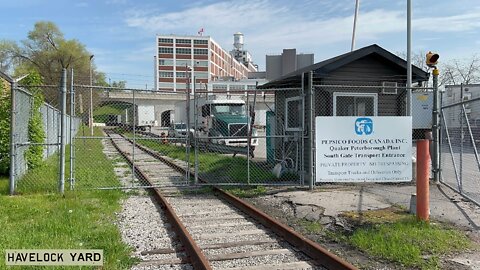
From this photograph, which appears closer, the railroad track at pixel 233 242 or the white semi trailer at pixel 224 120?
the railroad track at pixel 233 242

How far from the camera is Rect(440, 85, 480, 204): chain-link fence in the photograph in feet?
31.0

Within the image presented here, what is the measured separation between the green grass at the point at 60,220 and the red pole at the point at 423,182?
465cm

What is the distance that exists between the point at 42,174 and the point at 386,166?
9365 millimetres

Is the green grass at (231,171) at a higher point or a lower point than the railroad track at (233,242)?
higher

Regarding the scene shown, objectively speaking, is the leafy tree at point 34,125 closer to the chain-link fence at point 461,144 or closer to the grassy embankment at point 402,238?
the grassy embankment at point 402,238

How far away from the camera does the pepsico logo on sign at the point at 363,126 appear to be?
32.6ft

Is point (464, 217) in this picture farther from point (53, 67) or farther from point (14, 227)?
point (53, 67)

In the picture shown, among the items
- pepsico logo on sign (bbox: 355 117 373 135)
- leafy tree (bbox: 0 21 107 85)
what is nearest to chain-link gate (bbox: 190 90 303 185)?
pepsico logo on sign (bbox: 355 117 373 135)

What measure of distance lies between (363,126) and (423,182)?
2.84 m

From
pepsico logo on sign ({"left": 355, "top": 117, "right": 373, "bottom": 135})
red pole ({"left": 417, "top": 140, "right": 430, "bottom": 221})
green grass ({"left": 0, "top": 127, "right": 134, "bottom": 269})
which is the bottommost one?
green grass ({"left": 0, "top": 127, "right": 134, "bottom": 269})

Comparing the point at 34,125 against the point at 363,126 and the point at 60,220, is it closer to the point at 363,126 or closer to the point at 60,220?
the point at 60,220

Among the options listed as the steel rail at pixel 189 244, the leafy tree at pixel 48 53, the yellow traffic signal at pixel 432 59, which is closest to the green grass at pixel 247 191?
the steel rail at pixel 189 244

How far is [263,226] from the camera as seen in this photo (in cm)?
754

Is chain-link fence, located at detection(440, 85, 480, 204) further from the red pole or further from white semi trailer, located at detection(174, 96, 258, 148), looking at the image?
white semi trailer, located at detection(174, 96, 258, 148)
